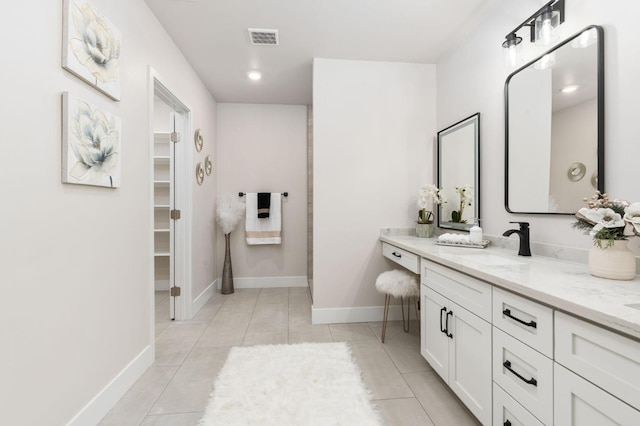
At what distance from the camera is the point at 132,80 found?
73.4 inches

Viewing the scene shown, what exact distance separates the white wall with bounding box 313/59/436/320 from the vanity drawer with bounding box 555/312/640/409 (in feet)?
6.45

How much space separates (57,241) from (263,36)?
209 cm

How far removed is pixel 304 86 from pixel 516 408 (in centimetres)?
343

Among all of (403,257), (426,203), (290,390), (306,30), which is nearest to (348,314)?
(403,257)

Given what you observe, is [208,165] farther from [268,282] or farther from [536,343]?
[536,343]

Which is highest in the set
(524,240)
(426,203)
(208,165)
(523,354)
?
(208,165)

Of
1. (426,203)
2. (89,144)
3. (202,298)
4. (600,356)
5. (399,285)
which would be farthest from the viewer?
(202,298)

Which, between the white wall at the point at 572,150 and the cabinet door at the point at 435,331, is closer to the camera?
the white wall at the point at 572,150

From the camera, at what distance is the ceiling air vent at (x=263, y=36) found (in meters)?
2.36

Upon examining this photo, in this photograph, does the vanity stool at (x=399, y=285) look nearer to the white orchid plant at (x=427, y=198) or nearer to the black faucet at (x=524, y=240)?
the white orchid plant at (x=427, y=198)

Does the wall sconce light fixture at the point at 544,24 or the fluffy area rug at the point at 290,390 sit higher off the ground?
the wall sconce light fixture at the point at 544,24

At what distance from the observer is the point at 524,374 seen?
112 centimetres

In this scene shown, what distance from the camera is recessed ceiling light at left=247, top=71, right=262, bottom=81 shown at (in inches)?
122

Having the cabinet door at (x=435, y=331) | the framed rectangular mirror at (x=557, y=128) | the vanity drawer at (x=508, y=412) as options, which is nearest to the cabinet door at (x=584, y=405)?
the vanity drawer at (x=508, y=412)
